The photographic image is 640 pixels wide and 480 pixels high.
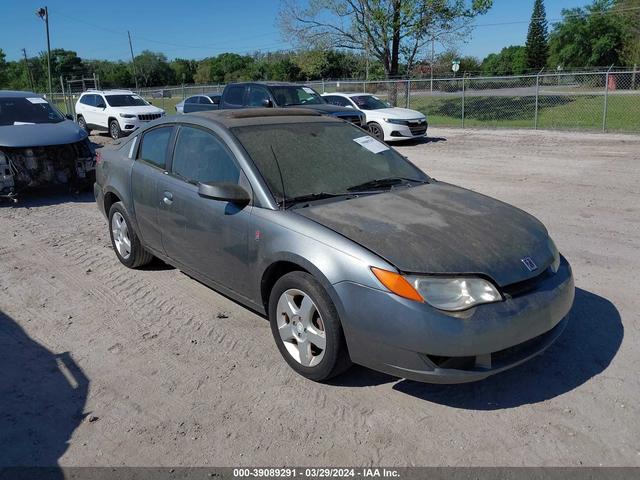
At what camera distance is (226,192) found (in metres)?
3.64

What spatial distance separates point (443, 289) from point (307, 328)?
907mm

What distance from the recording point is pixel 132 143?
5316 millimetres

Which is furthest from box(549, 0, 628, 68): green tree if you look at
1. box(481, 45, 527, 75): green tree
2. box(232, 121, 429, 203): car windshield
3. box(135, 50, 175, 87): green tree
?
box(232, 121, 429, 203): car windshield

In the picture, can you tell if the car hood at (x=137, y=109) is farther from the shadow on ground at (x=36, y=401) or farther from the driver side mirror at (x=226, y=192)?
the driver side mirror at (x=226, y=192)

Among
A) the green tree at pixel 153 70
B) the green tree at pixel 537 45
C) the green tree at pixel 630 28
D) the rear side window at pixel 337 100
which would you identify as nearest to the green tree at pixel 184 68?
the green tree at pixel 153 70

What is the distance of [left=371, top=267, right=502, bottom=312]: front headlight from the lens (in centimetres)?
288

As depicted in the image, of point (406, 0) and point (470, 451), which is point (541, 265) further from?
point (406, 0)

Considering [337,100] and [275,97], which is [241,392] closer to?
[275,97]

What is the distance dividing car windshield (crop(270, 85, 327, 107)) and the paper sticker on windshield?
9883mm

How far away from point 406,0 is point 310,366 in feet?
75.7

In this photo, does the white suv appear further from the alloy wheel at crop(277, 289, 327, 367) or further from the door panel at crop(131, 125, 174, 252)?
the alloy wheel at crop(277, 289, 327, 367)

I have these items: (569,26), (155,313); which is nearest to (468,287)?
(155,313)

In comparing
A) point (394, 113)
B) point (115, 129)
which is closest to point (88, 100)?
point (115, 129)

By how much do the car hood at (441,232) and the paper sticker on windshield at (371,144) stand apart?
0.62m
